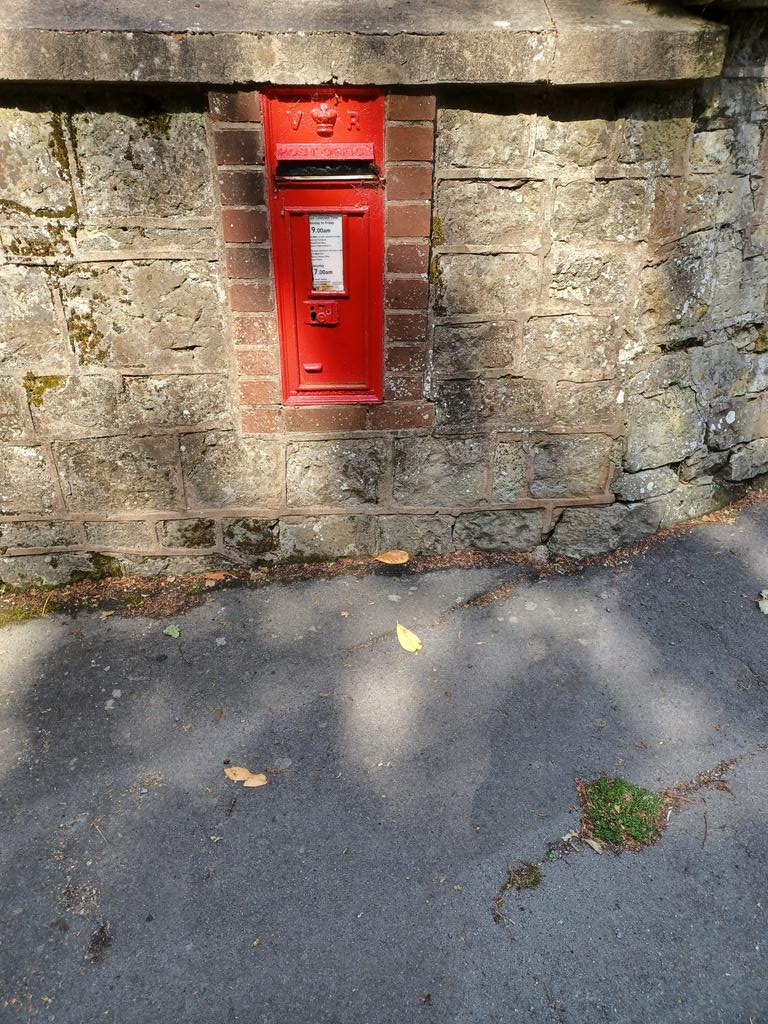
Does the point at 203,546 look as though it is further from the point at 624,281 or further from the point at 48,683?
the point at 624,281

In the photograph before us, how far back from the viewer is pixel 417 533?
3568 mm

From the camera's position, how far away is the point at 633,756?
2611 mm

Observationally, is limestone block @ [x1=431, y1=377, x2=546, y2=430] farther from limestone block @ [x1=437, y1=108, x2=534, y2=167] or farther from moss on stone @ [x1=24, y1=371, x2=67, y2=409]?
moss on stone @ [x1=24, y1=371, x2=67, y2=409]

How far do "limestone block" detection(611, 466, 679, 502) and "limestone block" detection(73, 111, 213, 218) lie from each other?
2229 millimetres

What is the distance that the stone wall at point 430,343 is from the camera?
9.18 feet

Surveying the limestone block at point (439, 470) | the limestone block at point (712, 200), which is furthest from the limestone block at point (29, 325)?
the limestone block at point (712, 200)

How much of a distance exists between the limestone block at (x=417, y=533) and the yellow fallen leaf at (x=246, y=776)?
1.35 metres

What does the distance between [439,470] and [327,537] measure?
2.09 ft

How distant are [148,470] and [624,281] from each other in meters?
2.27

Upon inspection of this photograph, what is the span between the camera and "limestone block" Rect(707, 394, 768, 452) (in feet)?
12.2

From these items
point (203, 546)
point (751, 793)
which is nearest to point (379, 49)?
point (203, 546)

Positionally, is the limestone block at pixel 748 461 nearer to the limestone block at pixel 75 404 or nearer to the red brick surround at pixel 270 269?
the red brick surround at pixel 270 269

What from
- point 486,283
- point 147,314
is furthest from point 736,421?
point 147,314

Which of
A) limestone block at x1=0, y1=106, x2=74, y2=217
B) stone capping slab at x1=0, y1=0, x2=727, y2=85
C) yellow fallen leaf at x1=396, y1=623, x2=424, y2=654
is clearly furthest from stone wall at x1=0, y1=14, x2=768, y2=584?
yellow fallen leaf at x1=396, y1=623, x2=424, y2=654
